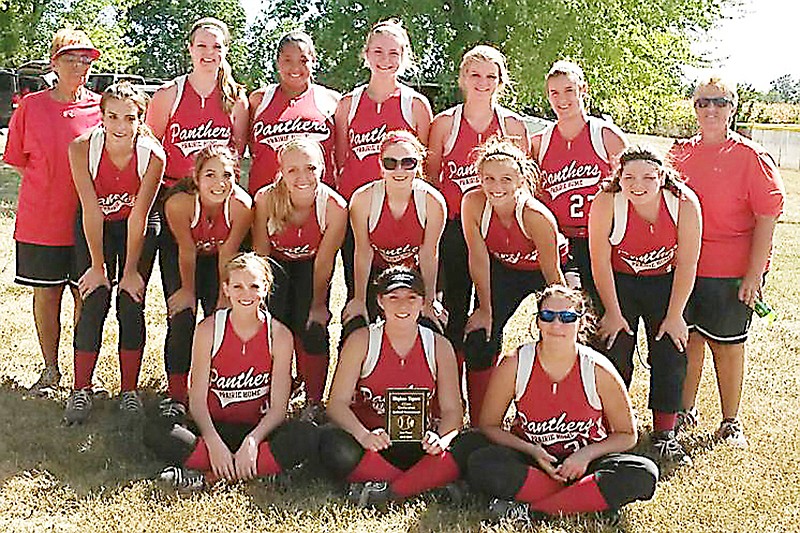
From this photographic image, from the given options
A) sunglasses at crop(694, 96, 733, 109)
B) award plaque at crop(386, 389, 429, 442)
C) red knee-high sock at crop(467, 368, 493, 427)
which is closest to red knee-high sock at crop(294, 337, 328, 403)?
red knee-high sock at crop(467, 368, 493, 427)

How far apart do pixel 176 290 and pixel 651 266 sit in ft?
8.04

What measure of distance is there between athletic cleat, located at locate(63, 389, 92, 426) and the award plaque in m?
1.76

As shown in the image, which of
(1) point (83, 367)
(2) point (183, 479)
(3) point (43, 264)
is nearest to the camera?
(2) point (183, 479)

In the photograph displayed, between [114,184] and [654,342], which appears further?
[114,184]

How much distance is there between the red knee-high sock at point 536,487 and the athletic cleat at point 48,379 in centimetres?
297

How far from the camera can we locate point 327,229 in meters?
4.63

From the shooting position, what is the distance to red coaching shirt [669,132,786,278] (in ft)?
14.8

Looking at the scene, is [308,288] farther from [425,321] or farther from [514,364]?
[514,364]

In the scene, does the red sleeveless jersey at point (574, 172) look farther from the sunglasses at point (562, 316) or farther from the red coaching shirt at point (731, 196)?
the sunglasses at point (562, 316)

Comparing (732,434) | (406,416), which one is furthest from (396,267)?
(732,434)

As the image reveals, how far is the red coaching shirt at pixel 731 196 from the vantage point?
4.51 m

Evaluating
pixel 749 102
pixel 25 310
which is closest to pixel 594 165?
pixel 25 310

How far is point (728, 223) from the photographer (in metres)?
4.59

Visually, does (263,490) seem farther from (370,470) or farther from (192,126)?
(192,126)
